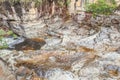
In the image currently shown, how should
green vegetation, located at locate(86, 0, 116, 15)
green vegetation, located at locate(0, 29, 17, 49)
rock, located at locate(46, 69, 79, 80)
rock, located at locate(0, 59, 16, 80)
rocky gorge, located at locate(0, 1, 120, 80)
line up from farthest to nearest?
green vegetation, located at locate(86, 0, 116, 15) < green vegetation, located at locate(0, 29, 17, 49) < rocky gorge, located at locate(0, 1, 120, 80) < rock, located at locate(46, 69, 79, 80) < rock, located at locate(0, 59, 16, 80)

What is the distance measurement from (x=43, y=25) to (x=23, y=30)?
97 cm

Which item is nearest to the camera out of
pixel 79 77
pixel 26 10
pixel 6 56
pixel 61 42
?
pixel 79 77

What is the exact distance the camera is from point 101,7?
12.0 meters

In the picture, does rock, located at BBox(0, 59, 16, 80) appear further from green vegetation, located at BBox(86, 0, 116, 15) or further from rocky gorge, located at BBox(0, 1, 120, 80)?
green vegetation, located at BBox(86, 0, 116, 15)

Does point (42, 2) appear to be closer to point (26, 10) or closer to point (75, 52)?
point (26, 10)

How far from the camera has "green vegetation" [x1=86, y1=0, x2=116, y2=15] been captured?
1191 centimetres

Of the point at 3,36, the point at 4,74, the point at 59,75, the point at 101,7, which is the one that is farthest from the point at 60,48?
the point at 101,7

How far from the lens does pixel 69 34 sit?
10703 mm

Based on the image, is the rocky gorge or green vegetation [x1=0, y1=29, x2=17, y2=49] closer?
the rocky gorge

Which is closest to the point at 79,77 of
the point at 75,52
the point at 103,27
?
the point at 75,52

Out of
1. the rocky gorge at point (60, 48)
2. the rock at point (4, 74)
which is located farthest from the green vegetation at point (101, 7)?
the rock at point (4, 74)

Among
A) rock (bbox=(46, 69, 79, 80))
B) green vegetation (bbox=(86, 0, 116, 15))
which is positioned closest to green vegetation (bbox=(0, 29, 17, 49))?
rock (bbox=(46, 69, 79, 80))

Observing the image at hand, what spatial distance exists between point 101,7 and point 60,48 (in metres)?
3.79

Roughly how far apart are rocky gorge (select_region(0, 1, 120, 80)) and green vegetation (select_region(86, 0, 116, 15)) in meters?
0.38
